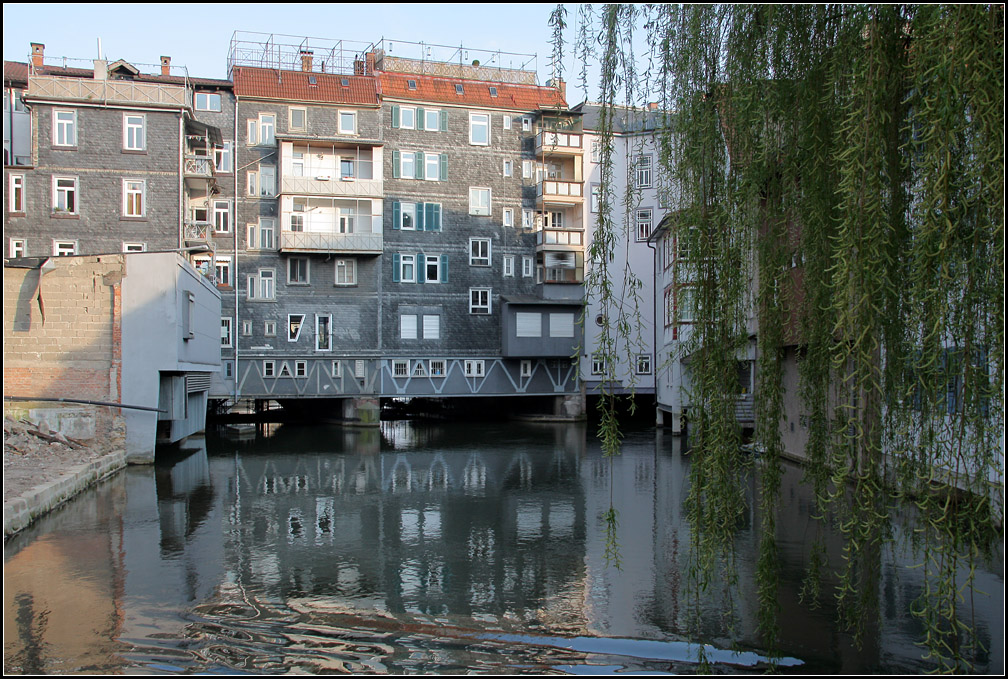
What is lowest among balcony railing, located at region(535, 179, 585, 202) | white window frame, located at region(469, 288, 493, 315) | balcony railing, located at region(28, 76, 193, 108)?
white window frame, located at region(469, 288, 493, 315)

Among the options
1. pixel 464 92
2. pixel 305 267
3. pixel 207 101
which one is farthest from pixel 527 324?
pixel 207 101

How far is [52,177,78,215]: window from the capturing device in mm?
30938

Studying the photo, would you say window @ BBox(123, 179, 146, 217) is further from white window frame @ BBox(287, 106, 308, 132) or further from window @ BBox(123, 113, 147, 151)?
white window frame @ BBox(287, 106, 308, 132)

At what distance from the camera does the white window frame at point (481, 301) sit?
39.6m

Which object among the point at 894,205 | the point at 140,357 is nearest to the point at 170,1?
the point at 894,205

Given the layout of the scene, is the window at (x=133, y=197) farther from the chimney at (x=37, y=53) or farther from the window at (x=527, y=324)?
the window at (x=527, y=324)

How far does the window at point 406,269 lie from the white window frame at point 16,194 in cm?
1542

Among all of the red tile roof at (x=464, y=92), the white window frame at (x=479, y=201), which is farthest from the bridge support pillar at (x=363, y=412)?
the red tile roof at (x=464, y=92)

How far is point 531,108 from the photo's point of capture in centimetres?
4031

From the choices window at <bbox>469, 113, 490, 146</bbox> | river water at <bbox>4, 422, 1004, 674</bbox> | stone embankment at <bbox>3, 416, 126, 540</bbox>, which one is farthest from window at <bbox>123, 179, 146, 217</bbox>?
window at <bbox>469, 113, 490, 146</bbox>

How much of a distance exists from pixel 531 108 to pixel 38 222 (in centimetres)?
2268

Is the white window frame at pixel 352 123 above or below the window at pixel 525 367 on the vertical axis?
above

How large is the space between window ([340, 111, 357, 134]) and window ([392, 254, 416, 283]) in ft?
20.6

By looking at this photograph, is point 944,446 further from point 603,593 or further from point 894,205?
point 603,593
